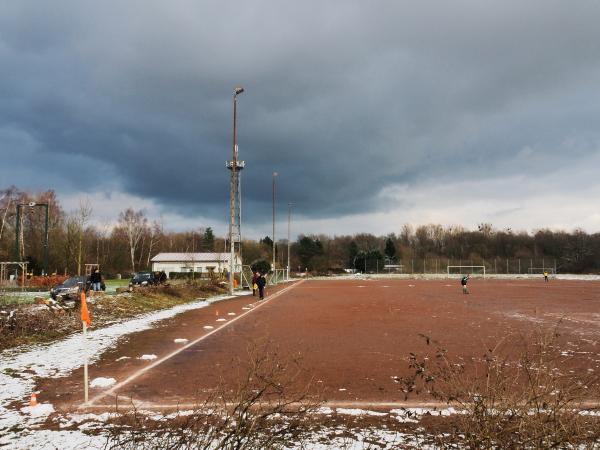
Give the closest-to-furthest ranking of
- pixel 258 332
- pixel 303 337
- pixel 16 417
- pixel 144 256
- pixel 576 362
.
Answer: pixel 16 417 < pixel 576 362 < pixel 303 337 < pixel 258 332 < pixel 144 256

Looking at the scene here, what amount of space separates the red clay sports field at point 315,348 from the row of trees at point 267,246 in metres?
18.4

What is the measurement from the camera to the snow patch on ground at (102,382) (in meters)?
7.70

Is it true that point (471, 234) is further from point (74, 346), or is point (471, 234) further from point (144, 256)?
point (74, 346)

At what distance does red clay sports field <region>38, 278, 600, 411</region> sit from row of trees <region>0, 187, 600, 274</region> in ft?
60.2

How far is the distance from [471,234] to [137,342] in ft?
475

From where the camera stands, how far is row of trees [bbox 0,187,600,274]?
52.8 metres

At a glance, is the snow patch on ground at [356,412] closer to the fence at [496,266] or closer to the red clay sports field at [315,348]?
the red clay sports field at [315,348]

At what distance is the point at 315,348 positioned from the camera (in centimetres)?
1112

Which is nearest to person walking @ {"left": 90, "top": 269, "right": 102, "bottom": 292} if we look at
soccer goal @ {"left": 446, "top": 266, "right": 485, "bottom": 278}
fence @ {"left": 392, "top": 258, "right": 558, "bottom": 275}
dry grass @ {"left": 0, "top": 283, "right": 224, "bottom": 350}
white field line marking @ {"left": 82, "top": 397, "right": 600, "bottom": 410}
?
dry grass @ {"left": 0, "top": 283, "right": 224, "bottom": 350}

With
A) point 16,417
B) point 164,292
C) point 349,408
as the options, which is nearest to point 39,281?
point 164,292

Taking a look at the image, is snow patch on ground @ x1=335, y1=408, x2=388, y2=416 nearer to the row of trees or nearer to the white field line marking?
the white field line marking

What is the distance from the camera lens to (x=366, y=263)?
310 feet

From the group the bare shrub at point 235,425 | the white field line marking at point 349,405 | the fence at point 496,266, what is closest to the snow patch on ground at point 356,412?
the white field line marking at point 349,405

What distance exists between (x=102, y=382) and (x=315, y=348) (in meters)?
5.11
